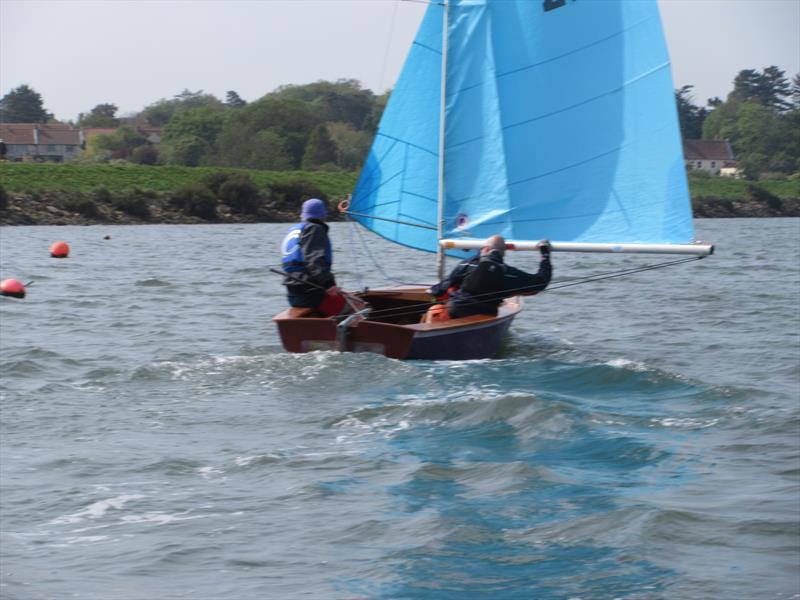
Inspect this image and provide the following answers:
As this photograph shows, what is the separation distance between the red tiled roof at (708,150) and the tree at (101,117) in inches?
2530

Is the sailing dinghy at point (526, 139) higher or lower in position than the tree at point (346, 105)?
lower

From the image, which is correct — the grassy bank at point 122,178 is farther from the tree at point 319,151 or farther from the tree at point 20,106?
the tree at point 20,106

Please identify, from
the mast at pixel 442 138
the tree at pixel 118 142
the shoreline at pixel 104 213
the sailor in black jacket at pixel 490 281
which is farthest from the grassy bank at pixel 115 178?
the tree at pixel 118 142

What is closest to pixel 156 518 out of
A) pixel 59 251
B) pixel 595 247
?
pixel 595 247

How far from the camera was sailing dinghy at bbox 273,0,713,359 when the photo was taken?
12.7 meters

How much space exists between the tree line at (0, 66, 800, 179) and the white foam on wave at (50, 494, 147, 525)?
58.4 metres

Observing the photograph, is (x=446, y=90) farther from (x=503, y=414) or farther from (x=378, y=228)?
(x=503, y=414)

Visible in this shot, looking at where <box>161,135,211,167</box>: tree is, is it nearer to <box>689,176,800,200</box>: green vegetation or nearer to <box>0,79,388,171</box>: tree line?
<box>0,79,388,171</box>: tree line

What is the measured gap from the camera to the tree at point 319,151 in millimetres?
72500

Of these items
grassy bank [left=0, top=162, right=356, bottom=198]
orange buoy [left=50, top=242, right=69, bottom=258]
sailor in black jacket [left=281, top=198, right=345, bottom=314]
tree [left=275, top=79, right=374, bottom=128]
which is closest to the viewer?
sailor in black jacket [left=281, top=198, right=345, bottom=314]

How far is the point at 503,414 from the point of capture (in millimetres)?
9648

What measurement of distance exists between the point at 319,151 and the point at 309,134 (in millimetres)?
6524

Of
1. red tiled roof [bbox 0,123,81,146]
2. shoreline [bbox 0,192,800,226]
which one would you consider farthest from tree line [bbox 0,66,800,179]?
shoreline [bbox 0,192,800,226]

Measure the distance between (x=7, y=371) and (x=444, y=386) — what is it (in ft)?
13.9
